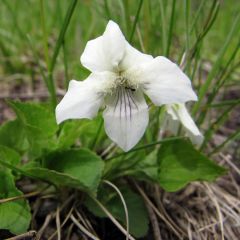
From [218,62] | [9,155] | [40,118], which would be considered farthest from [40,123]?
[218,62]

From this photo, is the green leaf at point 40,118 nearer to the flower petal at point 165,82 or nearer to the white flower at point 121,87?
the white flower at point 121,87

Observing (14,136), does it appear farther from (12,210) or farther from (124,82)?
(124,82)

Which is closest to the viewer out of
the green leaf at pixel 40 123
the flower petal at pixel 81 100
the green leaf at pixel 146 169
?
the flower petal at pixel 81 100

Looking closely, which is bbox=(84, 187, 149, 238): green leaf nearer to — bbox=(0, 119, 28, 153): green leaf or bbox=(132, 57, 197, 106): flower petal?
bbox=(0, 119, 28, 153): green leaf

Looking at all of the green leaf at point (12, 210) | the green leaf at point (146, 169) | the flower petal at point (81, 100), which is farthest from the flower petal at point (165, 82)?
the green leaf at point (12, 210)

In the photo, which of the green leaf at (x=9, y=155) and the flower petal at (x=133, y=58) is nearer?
the flower petal at (x=133, y=58)
